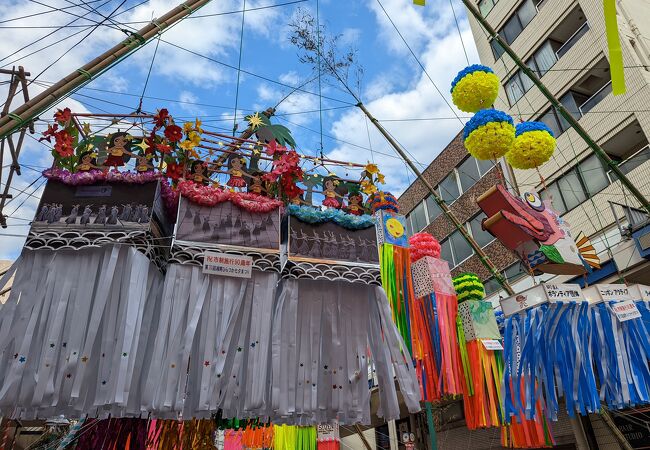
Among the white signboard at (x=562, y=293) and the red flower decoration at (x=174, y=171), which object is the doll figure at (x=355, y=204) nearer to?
the red flower decoration at (x=174, y=171)

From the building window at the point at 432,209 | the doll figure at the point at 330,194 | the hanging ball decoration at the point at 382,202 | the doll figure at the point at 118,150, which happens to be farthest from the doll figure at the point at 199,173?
the building window at the point at 432,209

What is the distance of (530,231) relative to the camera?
15.4 feet

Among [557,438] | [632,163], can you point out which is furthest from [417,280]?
[632,163]

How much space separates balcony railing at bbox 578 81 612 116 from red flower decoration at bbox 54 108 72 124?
35.6 feet

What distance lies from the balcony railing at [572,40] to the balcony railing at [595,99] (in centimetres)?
140

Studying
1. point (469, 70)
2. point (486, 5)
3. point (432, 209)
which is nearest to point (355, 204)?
point (469, 70)

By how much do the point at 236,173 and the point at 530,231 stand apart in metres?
3.29

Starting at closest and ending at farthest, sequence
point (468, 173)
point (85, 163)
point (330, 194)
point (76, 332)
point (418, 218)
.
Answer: point (76, 332), point (85, 163), point (330, 194), point (468, 173), point (418, 218)

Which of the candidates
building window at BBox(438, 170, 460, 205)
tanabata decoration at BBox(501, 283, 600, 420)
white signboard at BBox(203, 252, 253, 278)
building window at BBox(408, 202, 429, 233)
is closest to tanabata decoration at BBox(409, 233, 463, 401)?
tanabata decoration at BBox(501, 283, 600, 420)

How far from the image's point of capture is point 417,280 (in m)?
4.73

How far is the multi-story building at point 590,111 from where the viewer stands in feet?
26.3

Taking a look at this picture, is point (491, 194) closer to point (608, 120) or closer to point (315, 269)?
point (315, 269)

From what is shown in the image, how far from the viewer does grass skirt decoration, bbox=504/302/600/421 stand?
3752mm

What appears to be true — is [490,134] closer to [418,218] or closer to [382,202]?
[382,202]
